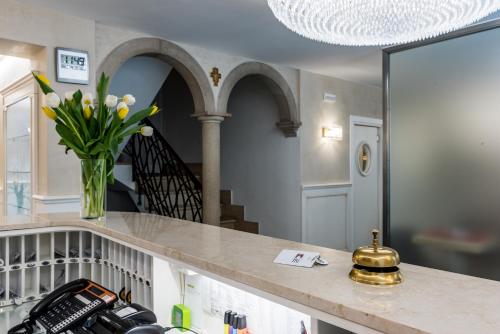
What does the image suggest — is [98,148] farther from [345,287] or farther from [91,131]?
[345,287]

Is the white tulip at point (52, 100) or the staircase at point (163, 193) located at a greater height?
the white tulip at point (52, 100)

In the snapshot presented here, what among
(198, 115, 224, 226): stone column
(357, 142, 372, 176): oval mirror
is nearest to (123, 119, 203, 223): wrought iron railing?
(198, 115, 224, 226): stone column

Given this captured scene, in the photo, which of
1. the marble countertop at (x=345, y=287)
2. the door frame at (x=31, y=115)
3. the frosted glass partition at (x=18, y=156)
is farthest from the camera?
the frosted glass partition at (x=18, y=156)

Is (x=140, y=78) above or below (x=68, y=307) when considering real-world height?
above

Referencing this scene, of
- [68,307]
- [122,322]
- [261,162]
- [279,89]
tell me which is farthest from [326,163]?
[122,322]

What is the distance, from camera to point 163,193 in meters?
5.42

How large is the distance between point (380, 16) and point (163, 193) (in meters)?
4.17

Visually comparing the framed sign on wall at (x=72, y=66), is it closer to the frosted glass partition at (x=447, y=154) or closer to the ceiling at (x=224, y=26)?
the ceiling at (x=224, y=26)

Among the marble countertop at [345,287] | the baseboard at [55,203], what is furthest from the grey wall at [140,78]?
the marble countertop at [345,287]

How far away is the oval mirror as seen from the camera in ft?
19.7

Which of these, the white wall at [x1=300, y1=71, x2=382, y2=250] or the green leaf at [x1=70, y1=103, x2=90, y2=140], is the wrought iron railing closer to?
the white wall at [x1=300, y1=71, x2=382, y2=250]

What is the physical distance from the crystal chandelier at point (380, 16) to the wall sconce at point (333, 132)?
3.32 m

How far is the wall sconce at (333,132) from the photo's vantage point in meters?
5.40

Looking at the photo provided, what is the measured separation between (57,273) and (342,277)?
159 centimetres
